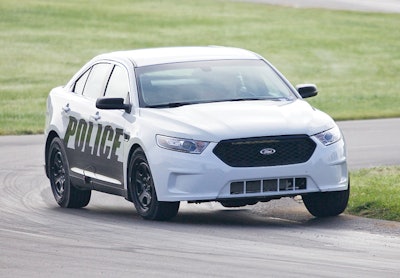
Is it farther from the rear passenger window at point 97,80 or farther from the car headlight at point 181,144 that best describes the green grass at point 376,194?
the rear passenger window at point 97,80

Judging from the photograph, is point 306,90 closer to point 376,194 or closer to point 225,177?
point 376,194

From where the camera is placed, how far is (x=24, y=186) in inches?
683

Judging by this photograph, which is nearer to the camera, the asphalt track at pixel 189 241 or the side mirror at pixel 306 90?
the asphalt track at pixel 189 241

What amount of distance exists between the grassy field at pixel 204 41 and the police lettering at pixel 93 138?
1116cm

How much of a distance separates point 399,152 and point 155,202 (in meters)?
8.14

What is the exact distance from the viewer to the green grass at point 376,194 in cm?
1397

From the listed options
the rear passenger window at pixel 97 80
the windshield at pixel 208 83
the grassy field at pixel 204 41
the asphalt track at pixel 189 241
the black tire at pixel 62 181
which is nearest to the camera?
the asphalt track at pixel 189 241

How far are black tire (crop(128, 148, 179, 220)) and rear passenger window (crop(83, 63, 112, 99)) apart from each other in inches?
61.8

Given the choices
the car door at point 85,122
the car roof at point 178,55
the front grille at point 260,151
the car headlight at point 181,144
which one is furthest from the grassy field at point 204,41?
the front grille at point 260,151

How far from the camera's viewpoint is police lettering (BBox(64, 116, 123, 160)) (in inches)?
558

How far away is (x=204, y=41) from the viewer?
158 ft

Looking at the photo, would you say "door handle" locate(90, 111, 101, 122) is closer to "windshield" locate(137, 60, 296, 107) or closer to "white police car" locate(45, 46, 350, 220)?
"white police car" locate(45, 46, 350, 220)

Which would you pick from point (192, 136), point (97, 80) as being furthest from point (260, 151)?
point (97, 80)

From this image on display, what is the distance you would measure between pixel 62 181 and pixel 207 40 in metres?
33.3
